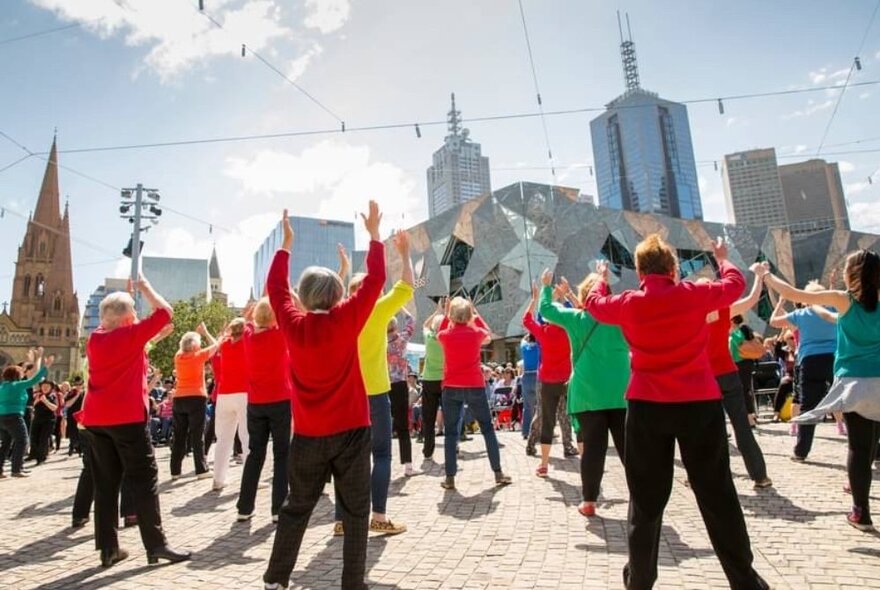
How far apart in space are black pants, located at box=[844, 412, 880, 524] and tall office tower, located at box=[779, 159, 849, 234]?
2238 inches

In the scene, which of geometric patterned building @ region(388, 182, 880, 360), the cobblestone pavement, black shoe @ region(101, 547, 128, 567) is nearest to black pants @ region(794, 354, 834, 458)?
the cobblestone pavement

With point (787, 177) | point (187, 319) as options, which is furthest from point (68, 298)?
point (787, 177)

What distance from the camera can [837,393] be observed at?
13.2ft

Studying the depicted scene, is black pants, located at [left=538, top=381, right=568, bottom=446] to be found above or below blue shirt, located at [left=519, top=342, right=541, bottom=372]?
below

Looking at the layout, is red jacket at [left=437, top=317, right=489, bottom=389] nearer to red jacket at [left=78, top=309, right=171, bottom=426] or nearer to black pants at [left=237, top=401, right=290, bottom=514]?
black pants at [left=237, top=401, right=290, bottom=514]

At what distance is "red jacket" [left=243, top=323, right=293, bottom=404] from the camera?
486 centimetres

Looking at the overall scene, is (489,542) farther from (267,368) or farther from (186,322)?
(186,322)

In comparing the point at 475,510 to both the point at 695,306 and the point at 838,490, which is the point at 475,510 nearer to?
the point at 695,306

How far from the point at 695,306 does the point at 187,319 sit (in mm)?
49037

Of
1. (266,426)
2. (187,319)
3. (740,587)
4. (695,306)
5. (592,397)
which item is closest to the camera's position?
(740,587)

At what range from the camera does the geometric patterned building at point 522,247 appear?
35094 millimetres

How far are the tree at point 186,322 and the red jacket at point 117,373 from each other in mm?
43078

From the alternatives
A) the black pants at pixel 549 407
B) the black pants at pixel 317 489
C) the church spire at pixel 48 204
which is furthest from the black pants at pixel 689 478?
the church spire at pixel 48 204

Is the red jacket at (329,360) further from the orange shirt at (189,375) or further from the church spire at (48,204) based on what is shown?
the church spire at (48,204)
